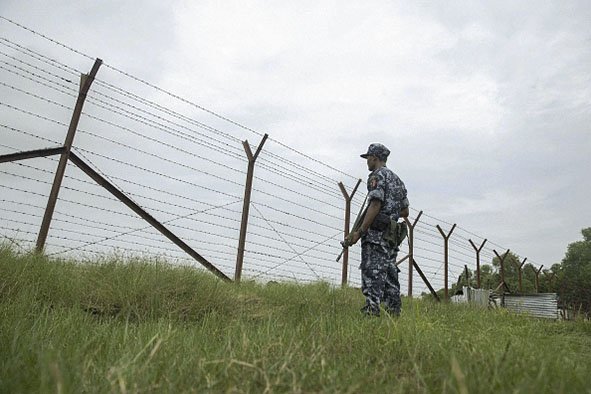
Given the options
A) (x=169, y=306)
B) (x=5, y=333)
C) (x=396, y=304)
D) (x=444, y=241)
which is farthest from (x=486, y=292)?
(x=5, y=333)

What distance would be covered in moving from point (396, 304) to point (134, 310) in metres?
2.59

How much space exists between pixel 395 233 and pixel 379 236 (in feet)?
0.65

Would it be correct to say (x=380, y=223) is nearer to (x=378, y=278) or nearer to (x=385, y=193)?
(x=385, y=193)

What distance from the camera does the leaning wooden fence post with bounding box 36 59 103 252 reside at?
4.17m

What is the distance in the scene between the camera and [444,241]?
10.7 m

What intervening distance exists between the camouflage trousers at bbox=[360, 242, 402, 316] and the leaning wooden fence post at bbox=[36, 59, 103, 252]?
318 centimetres

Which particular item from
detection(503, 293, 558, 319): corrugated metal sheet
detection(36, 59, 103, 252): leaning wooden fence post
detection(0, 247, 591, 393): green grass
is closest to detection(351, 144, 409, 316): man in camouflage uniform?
detection(0, 247, 591, 393): green grass

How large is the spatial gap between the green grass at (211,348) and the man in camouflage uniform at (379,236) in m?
0.60

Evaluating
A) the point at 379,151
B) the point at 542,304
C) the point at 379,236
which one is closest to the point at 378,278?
the point at 379,236

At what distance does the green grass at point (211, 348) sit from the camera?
49.5 inches

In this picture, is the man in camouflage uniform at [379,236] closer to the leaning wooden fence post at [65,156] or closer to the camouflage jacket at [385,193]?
the camouflage jacket at [385,193]

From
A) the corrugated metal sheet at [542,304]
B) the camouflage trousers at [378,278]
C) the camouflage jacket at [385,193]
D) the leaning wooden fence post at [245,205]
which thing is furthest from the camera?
the corrugated metal sheet at [542,304]

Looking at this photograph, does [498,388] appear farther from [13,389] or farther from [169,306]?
[169,306]

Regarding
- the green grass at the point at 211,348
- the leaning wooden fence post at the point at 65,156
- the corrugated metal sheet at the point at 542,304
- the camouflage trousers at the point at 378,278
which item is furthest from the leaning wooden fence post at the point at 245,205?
the corrugated metal sheet at the point at 542,304
